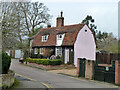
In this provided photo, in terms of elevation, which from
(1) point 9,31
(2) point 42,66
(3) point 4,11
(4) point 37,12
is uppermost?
(4) point 37,12

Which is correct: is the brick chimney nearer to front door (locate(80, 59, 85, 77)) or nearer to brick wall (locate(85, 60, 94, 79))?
front door (locate(80, 59, 85, 77))

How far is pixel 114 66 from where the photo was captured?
1375 centimetres

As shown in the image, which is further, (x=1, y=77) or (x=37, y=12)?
(x=37, y=12)

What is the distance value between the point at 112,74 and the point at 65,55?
13819mm

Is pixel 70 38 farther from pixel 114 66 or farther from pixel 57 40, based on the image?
pixel 114 66

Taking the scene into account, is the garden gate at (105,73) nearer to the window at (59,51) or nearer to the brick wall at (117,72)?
the brick wall at (117,72)

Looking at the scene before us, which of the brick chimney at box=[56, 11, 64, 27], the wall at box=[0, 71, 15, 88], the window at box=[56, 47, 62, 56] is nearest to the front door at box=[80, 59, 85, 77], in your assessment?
the wall at box=[0, 71, 15, 88]

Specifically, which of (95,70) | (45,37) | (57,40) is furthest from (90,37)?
(95,70)

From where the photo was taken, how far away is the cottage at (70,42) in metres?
26.9

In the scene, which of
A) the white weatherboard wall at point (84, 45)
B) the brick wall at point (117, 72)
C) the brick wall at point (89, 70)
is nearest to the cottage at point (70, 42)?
the white weatherboard wall at point (84, 45)

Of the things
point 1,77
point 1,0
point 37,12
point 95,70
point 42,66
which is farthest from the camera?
point 37,12

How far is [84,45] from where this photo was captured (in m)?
28.0

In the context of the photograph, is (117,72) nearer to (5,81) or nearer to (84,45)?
(5,81)

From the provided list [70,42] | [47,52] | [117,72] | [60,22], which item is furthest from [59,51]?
[117,72]
